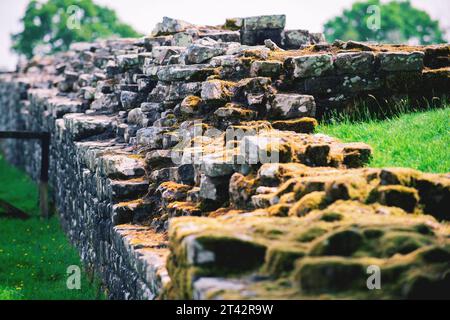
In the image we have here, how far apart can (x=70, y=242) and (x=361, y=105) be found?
6.43 meters

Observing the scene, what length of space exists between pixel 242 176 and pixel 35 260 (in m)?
6.25

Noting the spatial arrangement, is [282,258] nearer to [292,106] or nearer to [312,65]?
[292,106]

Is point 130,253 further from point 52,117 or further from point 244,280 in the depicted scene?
point 52,117

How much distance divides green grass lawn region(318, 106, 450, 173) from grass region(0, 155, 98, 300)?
4165mm

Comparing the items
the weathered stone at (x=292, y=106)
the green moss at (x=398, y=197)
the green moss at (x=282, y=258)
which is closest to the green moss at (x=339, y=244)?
the green moss at (x=282, y=258)

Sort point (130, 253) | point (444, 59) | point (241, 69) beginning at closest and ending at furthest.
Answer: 1. point (130, 253)
2. point (241, 69)
3. point (444, 59)

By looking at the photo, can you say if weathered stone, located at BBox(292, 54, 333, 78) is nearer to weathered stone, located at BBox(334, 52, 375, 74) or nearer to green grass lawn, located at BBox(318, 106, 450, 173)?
weathered stone, located at BBox(334, 52, 375, 74)

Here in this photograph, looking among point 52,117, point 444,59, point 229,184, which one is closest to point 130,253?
point 229,184

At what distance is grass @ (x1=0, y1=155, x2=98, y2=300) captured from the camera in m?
11.7

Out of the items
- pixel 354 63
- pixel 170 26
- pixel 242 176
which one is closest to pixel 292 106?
pixel 354 63

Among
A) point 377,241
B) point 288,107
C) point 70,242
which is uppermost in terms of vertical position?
point 288,107

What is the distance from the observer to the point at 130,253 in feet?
32.1

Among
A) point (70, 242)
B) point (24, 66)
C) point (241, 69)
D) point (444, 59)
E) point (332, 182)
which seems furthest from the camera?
point (24, 66)

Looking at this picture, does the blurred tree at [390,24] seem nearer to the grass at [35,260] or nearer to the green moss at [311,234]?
the grass at [35,260]
